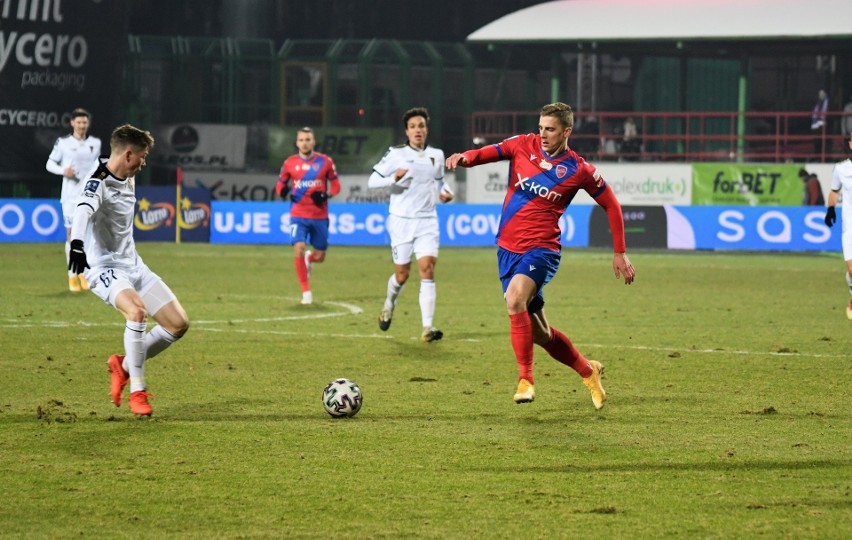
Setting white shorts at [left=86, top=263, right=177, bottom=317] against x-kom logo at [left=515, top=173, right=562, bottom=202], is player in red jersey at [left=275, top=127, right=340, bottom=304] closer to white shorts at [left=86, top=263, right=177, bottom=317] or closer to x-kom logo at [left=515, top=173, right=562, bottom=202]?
white shorts at [left=86, top=263, right=177, bottom=317]

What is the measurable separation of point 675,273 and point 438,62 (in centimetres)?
1926

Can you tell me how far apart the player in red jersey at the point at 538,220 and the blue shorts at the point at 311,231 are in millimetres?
8168

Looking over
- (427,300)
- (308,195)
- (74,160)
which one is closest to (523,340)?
(427,300)

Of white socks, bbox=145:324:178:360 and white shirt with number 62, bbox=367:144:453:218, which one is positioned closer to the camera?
white socks, bbox=145:324:178:360

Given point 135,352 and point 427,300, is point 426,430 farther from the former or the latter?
point 427,300

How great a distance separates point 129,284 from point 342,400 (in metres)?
1.66

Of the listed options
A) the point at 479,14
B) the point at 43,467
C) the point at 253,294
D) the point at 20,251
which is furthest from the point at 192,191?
the point at 43,467

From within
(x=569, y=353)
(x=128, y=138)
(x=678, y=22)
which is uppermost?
(x=678, y=22)

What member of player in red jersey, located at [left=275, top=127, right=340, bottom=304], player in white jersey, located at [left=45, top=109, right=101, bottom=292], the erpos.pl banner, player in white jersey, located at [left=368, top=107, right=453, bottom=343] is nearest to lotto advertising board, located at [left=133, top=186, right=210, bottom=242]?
the erpos.pl banner

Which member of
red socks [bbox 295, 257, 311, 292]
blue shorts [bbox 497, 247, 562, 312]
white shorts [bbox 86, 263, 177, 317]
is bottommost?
red socks [bbox 295, 257, 311, 292]

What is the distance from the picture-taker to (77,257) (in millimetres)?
8359

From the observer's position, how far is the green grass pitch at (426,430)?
6188 mm

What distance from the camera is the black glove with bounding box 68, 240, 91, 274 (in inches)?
328

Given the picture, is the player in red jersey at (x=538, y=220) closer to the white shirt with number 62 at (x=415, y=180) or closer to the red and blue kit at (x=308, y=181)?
the white shirt with number 62 at (x=415, y=180)
